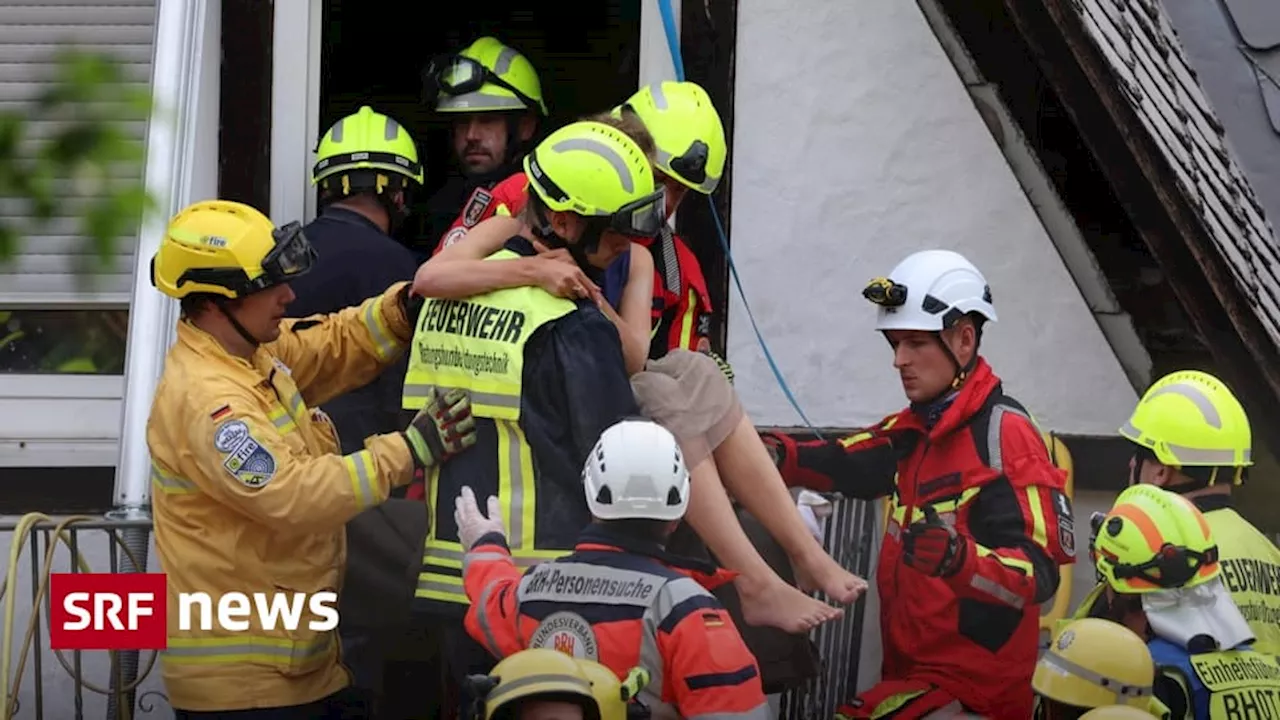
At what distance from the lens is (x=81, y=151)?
179 cm

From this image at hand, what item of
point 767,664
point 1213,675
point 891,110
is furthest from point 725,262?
point 1213,675

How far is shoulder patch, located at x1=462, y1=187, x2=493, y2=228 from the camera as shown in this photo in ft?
16.8

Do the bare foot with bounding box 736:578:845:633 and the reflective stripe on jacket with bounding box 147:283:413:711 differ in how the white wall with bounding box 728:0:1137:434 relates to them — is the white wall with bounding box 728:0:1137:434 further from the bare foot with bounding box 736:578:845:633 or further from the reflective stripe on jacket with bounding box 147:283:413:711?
the reflective stripe on jacket with bounding box 147:283:413:711

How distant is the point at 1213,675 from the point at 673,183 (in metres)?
1.77

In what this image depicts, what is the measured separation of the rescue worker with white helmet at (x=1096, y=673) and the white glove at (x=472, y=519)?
4.03 ft

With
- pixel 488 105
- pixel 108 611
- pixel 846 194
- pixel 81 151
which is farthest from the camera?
pixel 846 194

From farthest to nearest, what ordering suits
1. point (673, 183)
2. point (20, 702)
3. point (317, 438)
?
point (20, 702) → point (673, 183) → point (317, 438)

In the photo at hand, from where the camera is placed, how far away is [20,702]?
5.65m

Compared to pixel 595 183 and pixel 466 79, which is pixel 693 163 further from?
pixel 466 79

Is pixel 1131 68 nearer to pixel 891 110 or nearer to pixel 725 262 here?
pixel 891 110

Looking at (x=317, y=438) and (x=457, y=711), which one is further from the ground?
(x=317, y=438)

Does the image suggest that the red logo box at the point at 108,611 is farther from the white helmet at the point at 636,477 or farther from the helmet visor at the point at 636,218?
the helmet visor at the point at 636,218

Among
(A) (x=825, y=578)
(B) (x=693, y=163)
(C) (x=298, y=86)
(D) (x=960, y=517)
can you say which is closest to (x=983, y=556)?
(D) (x=960, y=517)

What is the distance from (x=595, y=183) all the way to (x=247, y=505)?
1.05 meters
